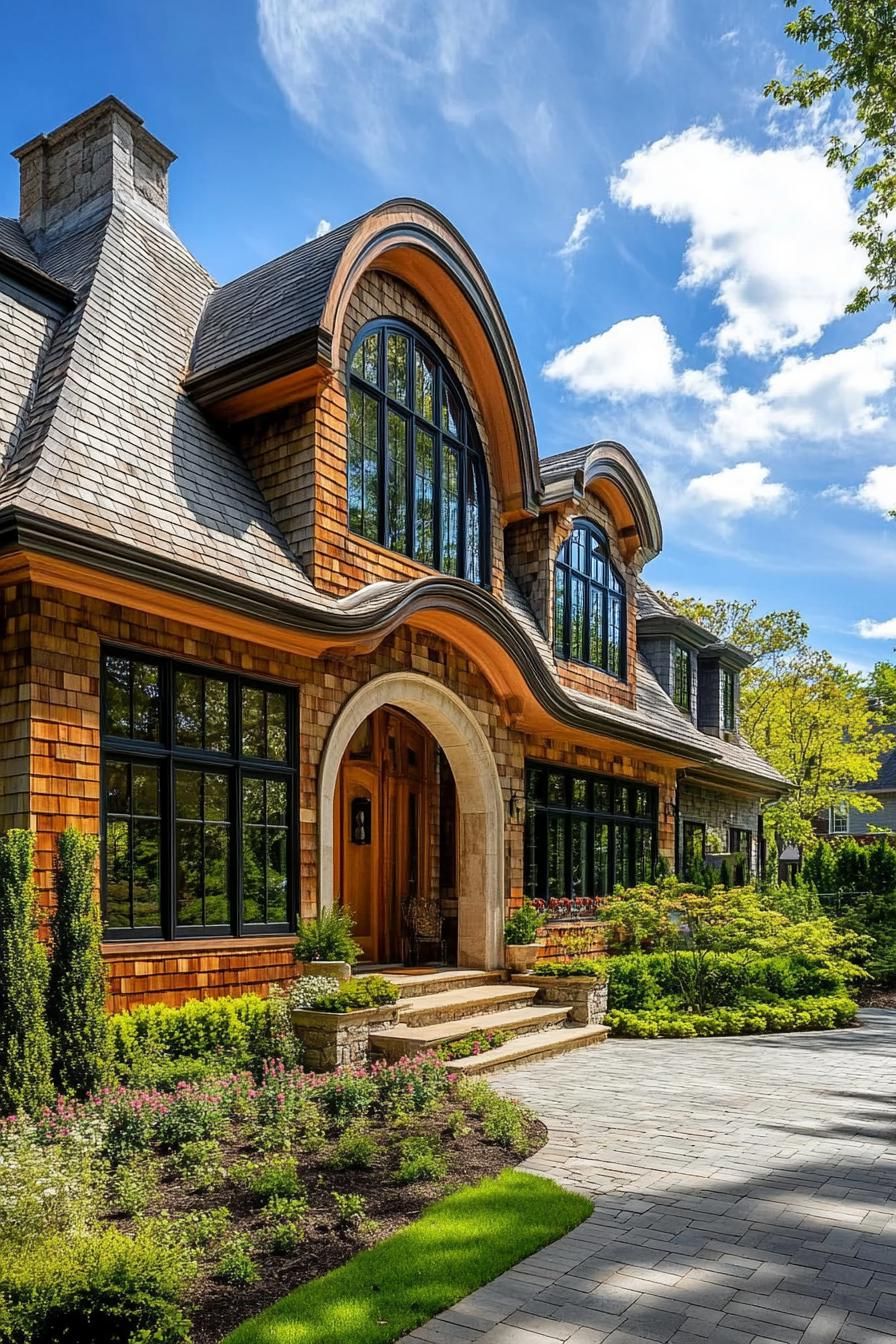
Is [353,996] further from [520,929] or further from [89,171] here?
[89,171]

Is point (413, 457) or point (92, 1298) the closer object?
point (92, 1298)

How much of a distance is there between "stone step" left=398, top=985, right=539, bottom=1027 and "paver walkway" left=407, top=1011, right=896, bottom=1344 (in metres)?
1.05

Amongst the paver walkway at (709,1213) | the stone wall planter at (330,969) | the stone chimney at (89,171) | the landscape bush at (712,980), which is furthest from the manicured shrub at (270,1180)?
the stone chimney at (89,171)

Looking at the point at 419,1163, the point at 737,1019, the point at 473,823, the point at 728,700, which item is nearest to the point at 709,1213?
the point at 419,1163

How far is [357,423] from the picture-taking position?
36.7ft

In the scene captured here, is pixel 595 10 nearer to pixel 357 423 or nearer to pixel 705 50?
pixel 705 50

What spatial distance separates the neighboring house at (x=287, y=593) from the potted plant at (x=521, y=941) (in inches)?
10.1

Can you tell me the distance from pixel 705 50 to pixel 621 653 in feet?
29.5

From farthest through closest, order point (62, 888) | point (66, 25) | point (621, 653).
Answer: point (621, 653) < point (66, 25) < point (62, 888)

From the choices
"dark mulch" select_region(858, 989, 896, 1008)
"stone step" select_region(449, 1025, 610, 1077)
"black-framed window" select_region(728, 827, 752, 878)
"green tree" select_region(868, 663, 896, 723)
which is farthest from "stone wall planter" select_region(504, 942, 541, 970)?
"green tree" select_region(868, 663, 896, 723)

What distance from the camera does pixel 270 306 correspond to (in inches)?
427

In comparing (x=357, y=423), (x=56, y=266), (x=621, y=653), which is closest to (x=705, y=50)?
(x=357, y=423)

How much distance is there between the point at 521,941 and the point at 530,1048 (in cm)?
273

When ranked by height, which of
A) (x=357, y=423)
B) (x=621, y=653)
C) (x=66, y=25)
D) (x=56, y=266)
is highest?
(x=66, y=25)
